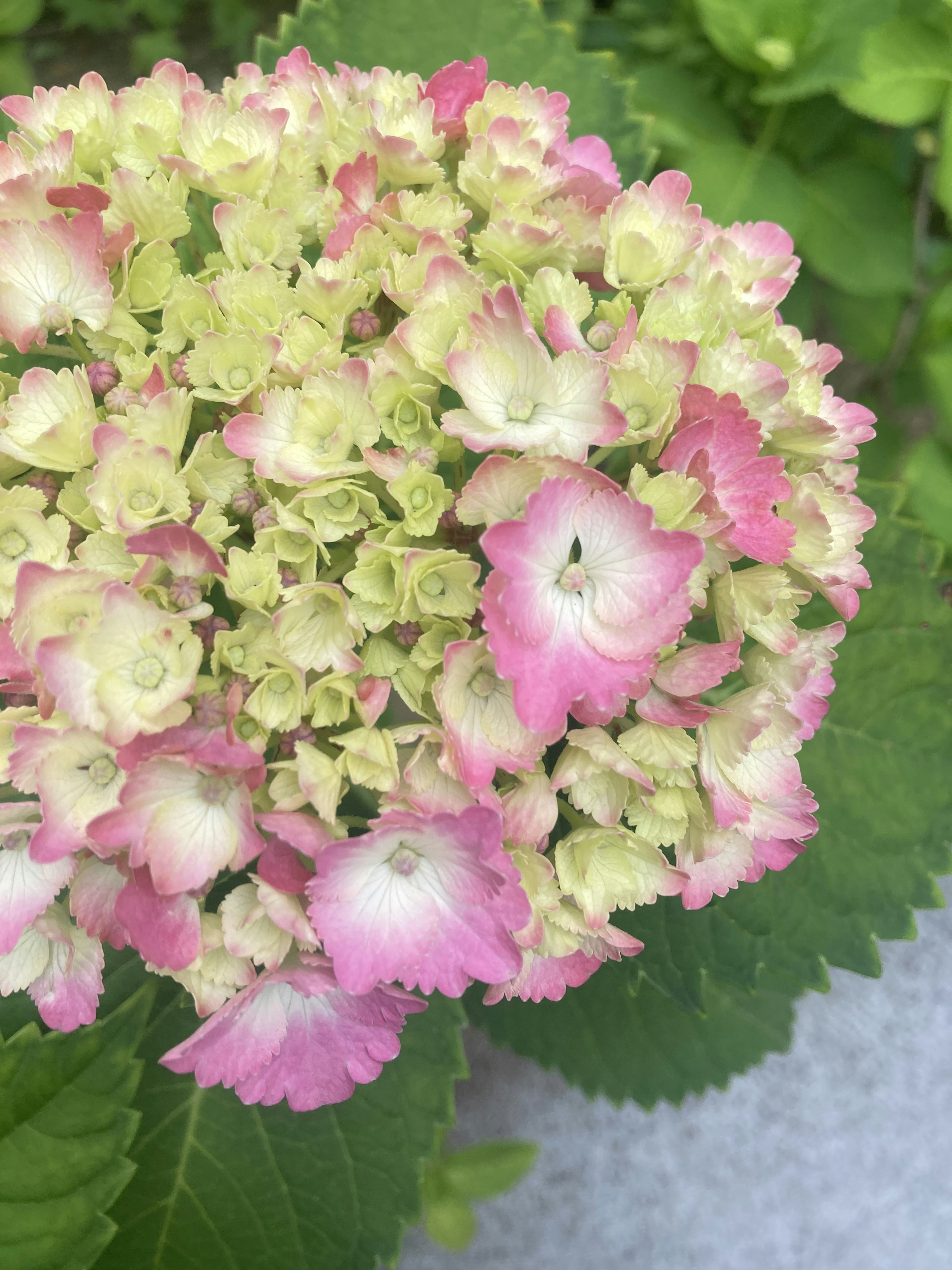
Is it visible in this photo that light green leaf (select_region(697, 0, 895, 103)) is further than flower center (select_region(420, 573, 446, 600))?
Yes

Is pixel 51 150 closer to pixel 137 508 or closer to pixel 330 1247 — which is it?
pixel 137 508

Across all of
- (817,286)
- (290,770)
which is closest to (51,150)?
(290,770)

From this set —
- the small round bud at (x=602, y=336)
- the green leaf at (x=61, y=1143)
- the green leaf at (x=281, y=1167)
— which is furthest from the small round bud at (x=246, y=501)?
the green leaf at (x=281, y=1167)

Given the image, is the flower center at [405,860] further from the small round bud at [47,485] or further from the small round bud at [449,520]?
the small round bud at [47,485]

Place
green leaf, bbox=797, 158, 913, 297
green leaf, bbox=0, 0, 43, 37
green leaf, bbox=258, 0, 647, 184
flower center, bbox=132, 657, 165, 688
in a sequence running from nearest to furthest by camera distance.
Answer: flower center, bbox=132, 657, 165, 688 < green leaf, bbox=258, 0, 647, 184 < green leaf, bbox=797, 158, 913, 297 < green leaf, bbox=0, 0, 43, 37

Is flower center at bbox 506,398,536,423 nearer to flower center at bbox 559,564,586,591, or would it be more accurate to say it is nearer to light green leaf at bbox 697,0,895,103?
flower center at bbox 559,564,586,591

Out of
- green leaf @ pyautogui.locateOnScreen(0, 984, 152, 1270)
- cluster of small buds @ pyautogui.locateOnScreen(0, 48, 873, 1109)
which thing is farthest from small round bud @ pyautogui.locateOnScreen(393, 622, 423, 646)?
green leaf @ pyautogui.locateOnScreen(0, 984, 152, 1270)

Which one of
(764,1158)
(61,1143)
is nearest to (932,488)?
(764,1158)
